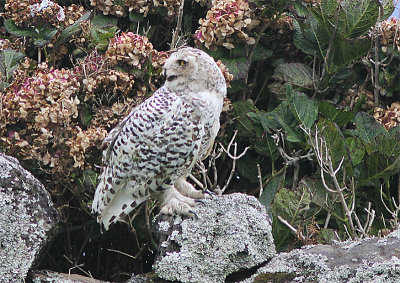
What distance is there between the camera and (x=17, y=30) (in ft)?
18.0

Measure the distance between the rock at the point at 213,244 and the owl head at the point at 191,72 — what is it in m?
0.70

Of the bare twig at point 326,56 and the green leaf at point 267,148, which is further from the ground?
the bare twig at point 326,56

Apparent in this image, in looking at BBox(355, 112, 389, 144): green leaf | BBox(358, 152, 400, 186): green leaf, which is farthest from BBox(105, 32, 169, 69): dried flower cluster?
BBox(358, 152, 400, 186): green leaf

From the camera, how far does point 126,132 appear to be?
4.24 m

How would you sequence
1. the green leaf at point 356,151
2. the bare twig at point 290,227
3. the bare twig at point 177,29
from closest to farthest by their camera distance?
the bare twig at point 290,227, the green leaf at point 356,151, the bare twig at point 177,29

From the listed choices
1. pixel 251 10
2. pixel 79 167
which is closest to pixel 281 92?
pixel 251 10

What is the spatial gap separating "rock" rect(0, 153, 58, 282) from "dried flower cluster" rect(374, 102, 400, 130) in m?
2.55

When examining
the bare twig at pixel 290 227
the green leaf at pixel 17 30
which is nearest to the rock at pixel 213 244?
the bare twig at pixel 290 227

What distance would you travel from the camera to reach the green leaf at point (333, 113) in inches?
207

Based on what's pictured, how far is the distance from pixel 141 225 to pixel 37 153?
2.92 feet

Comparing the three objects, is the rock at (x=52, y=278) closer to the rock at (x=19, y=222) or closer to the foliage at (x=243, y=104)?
the rock at (x=19, y=222)

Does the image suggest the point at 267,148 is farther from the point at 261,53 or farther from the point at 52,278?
the point at 52,278

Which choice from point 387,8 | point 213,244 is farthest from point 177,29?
point 213,244

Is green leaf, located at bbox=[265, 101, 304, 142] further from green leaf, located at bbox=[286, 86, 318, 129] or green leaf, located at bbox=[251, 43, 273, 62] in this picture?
green leaf, located at bbox=[251, 43, 273, 62]
